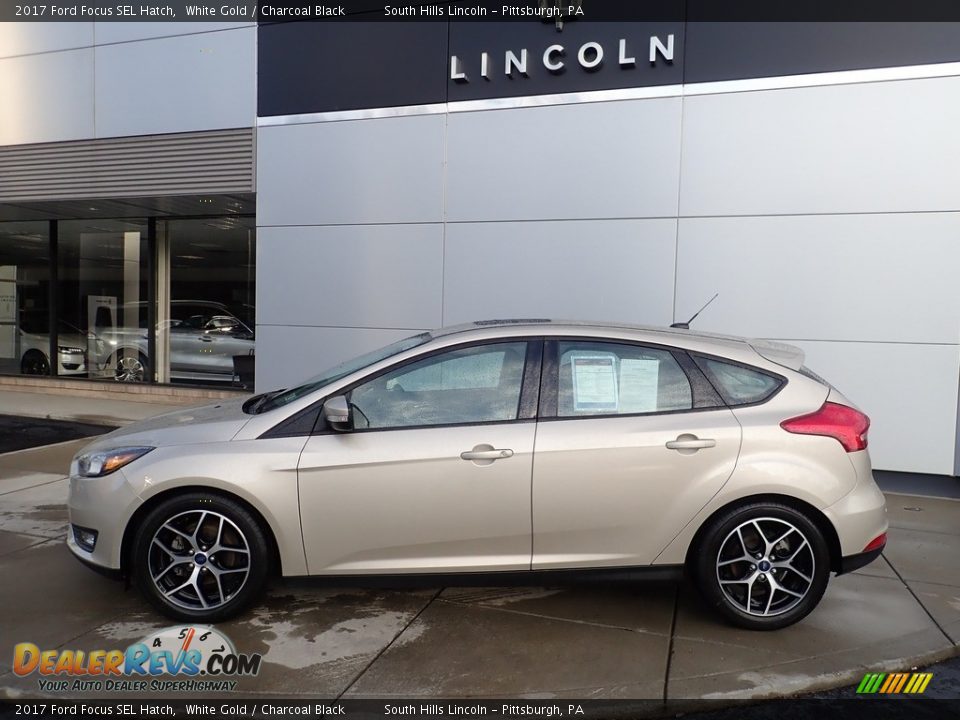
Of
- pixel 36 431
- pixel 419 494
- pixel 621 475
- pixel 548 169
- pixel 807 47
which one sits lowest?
pixel 36 431

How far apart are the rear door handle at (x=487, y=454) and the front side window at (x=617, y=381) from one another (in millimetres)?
360

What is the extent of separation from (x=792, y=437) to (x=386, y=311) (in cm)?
593

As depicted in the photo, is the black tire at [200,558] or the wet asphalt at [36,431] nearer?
the black tire at [200,558]

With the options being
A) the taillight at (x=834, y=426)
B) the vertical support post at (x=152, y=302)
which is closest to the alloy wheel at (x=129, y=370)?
the vertical support post at (x=152, y=302)

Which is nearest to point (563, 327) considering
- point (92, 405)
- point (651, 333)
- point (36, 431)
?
point (651, 333)

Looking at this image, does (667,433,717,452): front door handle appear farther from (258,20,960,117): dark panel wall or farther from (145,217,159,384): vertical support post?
(145,217,159,384): vertical support post

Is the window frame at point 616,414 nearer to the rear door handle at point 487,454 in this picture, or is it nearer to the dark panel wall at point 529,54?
the rear door handle at point 487,454

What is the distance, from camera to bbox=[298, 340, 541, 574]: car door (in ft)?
11.9

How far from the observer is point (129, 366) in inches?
521

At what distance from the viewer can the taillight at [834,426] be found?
370 cm

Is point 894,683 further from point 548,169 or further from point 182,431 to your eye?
point 548,169

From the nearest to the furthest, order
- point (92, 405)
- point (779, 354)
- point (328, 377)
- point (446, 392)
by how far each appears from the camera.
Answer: point (446, 392) < point (779, 354) < point (328, 377) < point (92, 405)

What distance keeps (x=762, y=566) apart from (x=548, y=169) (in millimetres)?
5527

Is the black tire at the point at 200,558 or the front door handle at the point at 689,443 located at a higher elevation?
the front door handle at the point at 689,443
